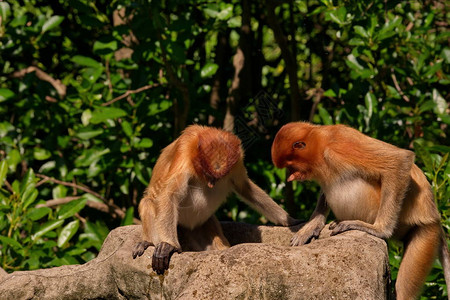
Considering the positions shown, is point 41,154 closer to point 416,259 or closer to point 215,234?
point 215,234

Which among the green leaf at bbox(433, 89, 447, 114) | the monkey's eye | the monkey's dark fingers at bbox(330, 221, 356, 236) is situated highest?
the monkey's eye

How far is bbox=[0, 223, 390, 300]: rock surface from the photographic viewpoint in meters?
3.48

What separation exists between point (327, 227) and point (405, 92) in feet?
7.21

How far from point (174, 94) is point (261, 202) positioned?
1839 millimetres

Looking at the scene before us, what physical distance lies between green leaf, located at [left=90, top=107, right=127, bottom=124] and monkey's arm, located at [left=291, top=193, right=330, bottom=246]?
2.37 m

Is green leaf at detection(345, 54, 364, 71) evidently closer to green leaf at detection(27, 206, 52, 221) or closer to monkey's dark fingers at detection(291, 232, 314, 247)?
monkey's dark fingers at detection(291, 232, 314, 247)


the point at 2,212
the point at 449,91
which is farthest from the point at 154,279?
the point at 449,91

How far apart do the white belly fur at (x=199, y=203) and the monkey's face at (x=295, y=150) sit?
55 centimetres

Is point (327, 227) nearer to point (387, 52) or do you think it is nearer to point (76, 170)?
point (387, 52)

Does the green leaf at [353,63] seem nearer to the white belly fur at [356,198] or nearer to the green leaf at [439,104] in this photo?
the green leaf at [439,104]

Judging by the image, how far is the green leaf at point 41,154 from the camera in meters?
7.25

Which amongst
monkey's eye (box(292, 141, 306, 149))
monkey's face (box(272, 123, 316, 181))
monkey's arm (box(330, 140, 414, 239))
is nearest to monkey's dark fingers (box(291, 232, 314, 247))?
monkey's arm (box(330, 140, 414, 239))

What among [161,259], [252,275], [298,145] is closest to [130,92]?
[298,145]

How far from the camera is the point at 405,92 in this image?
657cm
